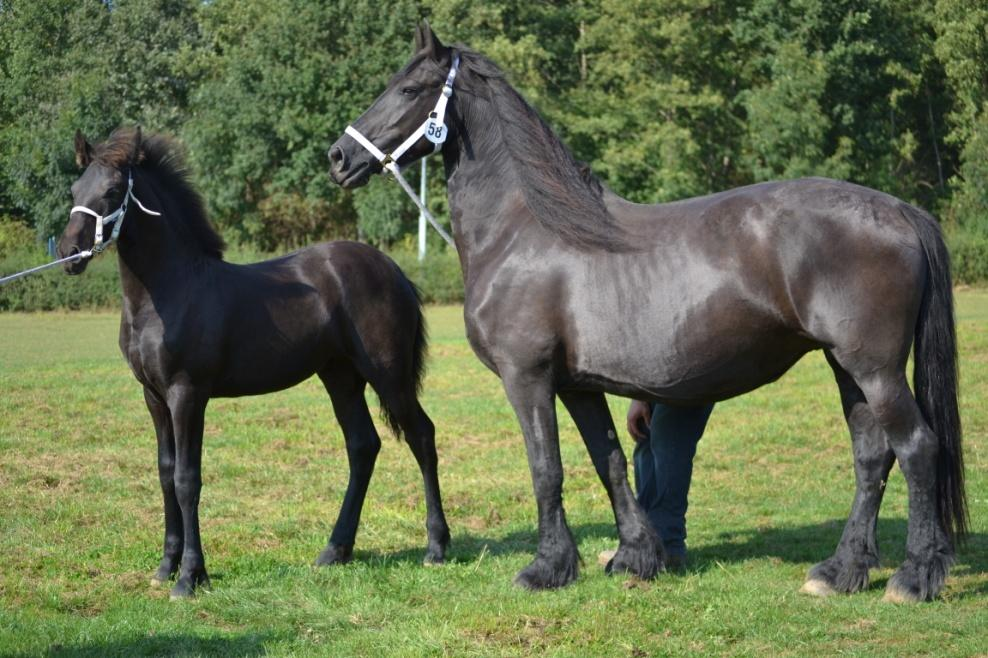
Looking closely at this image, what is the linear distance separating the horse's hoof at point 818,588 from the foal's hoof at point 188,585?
3196mm

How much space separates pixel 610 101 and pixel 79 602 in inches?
1470

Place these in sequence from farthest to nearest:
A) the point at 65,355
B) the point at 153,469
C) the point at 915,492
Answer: the point at 65,355 < the point at 153,469 < the point at 915,492

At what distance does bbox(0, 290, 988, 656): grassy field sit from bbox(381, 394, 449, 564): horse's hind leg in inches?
7.4

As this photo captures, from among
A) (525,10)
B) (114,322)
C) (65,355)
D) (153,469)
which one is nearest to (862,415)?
(153,469)

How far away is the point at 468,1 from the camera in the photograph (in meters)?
42.6

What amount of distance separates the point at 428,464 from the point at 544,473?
1.38 m

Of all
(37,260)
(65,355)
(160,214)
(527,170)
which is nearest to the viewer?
(527,170)

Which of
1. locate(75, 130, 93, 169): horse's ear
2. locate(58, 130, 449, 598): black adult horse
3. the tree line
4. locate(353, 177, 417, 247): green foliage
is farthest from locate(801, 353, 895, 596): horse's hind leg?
locate(353, 177, 417, 247): green foliage

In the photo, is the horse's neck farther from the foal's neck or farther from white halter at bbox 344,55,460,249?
the foal's neck

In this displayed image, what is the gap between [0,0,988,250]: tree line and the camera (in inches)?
1566

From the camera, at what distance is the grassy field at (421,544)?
5.35 meters

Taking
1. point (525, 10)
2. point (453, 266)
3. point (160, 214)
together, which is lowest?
point (453, 266)

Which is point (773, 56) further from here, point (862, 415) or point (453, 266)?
point (862, 415)

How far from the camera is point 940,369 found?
575cm
